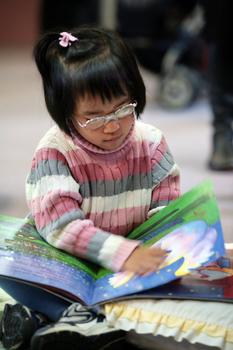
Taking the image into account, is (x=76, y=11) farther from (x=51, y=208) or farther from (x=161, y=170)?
(x=51, y=208)

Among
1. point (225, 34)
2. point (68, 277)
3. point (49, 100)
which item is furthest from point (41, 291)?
point (225, 34)

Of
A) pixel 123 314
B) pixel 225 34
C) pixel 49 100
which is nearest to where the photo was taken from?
pixel 123 314

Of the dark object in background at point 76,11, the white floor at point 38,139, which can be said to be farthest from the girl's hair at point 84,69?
the dark object in background at point 76,11

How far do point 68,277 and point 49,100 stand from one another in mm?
307

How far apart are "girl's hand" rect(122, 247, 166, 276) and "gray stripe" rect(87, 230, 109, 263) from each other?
0.05m

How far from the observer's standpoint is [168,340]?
714 mm

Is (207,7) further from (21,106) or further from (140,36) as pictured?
(21,106)

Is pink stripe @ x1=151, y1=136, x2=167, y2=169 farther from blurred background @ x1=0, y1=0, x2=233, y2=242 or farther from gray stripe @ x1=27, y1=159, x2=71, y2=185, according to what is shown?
blurred background @ x1=0, y1=0, x2=233, y2=242

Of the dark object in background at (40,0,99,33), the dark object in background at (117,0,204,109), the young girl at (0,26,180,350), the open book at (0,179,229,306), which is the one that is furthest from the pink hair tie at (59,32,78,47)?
the dark object in background at (40,0,99,33)

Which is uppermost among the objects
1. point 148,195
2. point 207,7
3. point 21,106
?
point 207,7

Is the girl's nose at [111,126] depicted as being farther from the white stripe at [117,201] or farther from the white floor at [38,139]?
the white floor at [38,139]

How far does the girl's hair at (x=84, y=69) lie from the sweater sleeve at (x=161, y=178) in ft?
0.41

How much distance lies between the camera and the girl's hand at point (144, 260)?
0.73 meters

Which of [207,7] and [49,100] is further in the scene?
→ [207,7]
